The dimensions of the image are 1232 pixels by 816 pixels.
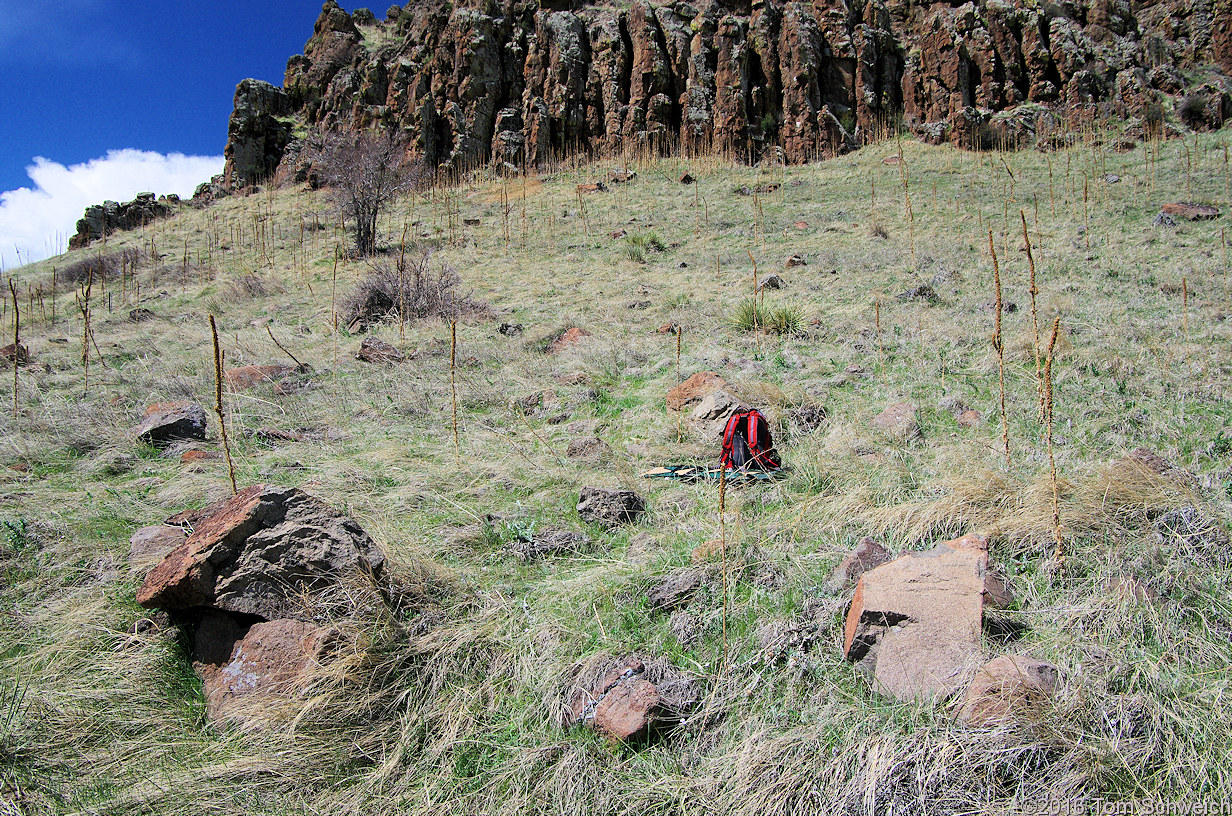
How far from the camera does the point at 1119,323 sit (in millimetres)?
4766

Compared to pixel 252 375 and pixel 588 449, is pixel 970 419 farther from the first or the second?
pixel 252 375

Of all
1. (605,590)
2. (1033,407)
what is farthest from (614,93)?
(605,590)

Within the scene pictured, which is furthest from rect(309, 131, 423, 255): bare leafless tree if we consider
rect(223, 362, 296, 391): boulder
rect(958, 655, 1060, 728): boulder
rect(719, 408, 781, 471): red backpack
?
rect(958, 655, 1060, 728): boulder

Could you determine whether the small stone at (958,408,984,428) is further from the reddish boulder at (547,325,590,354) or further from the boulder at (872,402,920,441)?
the reddish boulder at (547,325,590,354)

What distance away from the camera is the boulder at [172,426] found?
3.64 metres

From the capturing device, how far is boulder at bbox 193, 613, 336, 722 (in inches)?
69.0

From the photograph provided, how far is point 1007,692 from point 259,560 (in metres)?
2.24

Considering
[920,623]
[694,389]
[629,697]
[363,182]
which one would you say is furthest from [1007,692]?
[363,182]

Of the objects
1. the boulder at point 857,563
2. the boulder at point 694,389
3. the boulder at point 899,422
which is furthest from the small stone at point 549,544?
the boulder at point 899,422

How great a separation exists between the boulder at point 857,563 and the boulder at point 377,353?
176 inches

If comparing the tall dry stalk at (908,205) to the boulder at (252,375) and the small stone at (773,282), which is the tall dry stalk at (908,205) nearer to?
the small stone at (773,282)

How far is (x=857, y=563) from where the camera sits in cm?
207

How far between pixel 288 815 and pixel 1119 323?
6.18 meters

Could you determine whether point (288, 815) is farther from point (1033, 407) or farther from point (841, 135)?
point (841, 135)
